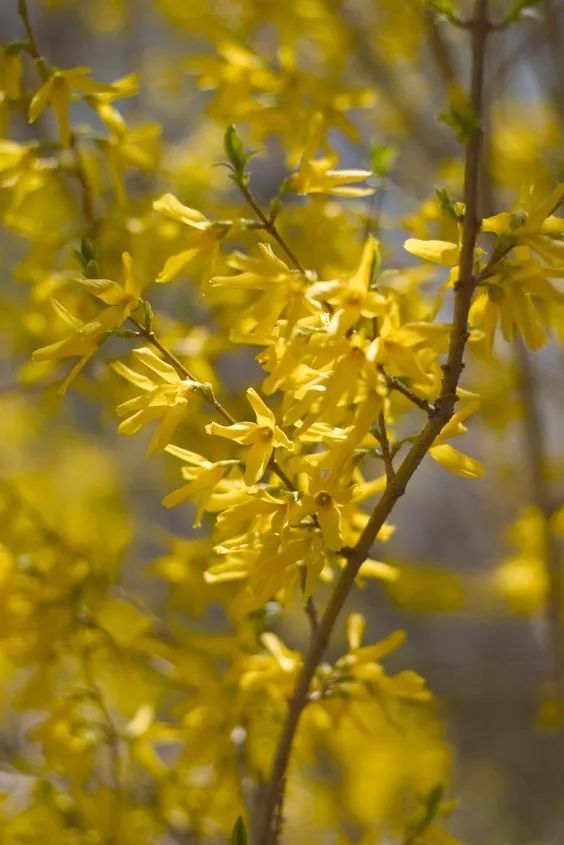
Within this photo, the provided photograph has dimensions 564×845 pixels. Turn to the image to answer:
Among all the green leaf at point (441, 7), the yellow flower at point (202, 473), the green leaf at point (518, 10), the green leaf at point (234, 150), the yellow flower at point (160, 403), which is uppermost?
the green leaf at point (441, 7)

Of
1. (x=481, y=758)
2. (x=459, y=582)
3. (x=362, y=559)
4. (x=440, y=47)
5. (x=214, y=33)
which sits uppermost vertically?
(x=214, y=33)

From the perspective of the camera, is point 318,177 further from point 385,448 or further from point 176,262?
point 385,448

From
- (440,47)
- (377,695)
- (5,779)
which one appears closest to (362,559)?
(377,695)

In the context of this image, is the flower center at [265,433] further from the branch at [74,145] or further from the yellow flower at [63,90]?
the branch at [74,145]

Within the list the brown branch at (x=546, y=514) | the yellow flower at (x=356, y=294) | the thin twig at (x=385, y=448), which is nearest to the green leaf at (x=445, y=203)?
the yellow flower at (x=356, y=294)

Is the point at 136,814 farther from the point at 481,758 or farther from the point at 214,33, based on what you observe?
the point at 481,758

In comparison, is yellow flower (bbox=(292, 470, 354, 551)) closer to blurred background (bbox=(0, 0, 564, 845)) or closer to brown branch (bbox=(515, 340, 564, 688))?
blurred background (bbox=(0, 0, 564, 845))
